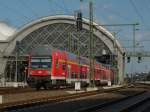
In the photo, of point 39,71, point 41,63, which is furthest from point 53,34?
point 39,71

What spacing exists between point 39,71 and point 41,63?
0.95 m

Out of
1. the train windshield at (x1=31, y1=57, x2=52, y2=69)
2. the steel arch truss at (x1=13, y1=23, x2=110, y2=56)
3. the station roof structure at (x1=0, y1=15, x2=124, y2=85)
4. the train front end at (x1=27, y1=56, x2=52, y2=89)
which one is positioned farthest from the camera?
the station roof structure at (x1=0, y1=15, x2=124, y2=85)

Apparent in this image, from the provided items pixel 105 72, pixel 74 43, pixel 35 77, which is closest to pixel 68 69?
pixel 35 77

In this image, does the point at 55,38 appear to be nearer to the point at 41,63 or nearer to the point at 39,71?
the point at 41,63

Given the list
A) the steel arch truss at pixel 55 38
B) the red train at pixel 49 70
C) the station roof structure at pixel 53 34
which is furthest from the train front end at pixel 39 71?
the station roof structure at pixel 53 34

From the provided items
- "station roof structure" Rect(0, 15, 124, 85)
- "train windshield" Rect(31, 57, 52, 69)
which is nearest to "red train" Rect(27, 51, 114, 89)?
"train windshield" Rect(31, 57, 52, 69)

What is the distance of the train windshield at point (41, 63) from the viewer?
4681 centimetres

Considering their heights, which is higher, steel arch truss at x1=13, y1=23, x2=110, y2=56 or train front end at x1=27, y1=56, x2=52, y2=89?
steel arch truss at x1=13, y1=23, x2=110, y2=56

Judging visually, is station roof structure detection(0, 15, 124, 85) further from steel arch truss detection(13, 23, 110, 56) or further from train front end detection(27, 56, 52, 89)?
train front end detection(27, 56, 52, 89)

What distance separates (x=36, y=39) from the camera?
17675 cm

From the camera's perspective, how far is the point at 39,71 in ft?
153

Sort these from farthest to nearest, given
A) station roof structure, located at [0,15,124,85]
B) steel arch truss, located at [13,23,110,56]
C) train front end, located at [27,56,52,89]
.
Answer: station roof structure, located at [0,15,124,85] < steel arch truss, located at [13,23,110,56] < train front end, located at [27,56,52,89]

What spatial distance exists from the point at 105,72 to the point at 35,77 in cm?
4220

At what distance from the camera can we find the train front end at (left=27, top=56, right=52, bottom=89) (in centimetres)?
4653
